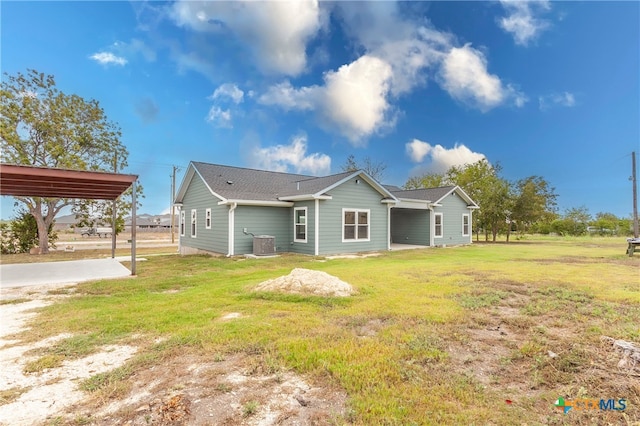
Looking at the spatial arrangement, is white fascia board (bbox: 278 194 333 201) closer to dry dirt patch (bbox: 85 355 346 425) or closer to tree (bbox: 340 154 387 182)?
dry dirt patch (bbox: 85 355 346 425)

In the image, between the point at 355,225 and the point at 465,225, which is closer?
the point at 355,225

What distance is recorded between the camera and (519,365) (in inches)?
119

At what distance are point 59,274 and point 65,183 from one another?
8.71ft

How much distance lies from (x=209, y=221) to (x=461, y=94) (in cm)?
1775

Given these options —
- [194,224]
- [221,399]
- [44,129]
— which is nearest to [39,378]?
[221,399]

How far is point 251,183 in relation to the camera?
1561cm

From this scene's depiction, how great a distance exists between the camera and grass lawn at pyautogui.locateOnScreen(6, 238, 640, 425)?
7.89ft

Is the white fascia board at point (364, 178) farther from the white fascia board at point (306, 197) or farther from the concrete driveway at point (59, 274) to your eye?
the concrete driveway at point (59, 274)

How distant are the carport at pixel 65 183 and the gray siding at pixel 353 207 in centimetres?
736

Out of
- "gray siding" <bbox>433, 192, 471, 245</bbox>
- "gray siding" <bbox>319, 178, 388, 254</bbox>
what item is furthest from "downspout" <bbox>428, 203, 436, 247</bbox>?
"gray siding" <bbox>319, 178, 388, 254</bbox>

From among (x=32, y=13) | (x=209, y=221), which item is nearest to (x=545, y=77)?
(x=209, y=221)

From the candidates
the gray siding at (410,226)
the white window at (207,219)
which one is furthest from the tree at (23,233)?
the gray siding at (410,226)

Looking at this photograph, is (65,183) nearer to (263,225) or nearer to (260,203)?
(260,203)

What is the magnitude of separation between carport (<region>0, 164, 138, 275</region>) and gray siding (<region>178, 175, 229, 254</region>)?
12.6 ft
